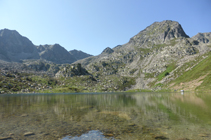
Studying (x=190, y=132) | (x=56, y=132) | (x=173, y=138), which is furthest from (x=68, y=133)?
(x=190, y=132)

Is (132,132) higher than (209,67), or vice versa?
(209,67)

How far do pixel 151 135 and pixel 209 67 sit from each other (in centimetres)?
23380

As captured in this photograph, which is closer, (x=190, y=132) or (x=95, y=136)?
(x=95, y=136)

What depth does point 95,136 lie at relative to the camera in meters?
15.8

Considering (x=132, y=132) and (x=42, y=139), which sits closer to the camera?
(x=42, y=139)

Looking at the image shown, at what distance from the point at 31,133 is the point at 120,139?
12.1 metres

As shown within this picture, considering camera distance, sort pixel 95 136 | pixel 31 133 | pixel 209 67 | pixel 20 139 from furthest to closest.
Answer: pixel 209 67, pixel 31 133, pixel 95 136, pixel 20 139

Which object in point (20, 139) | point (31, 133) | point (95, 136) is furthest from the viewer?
point (31, 133)

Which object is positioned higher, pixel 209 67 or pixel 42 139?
pixel 209 67

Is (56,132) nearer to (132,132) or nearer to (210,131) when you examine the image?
(132,132)

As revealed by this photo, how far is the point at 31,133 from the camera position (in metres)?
16.9

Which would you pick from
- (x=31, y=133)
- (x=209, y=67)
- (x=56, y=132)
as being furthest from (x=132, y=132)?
(x=209, y=67)

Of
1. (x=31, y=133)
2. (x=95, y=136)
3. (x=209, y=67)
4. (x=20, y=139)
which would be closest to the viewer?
(x=20, y=139)

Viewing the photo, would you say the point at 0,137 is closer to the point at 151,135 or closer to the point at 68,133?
the point at 68,133
